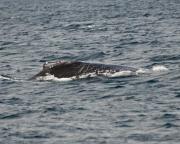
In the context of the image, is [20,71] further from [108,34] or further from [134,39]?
[108,34]

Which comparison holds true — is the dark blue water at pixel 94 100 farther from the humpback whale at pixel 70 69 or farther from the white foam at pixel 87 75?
the humpback whale at pixel 70 69

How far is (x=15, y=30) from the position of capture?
70062 millimetres

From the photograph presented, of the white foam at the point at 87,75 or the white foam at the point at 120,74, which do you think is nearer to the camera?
the white foam at the point at 87,75

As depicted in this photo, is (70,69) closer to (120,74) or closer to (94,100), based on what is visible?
(120,74)

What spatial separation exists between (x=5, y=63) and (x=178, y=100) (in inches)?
666

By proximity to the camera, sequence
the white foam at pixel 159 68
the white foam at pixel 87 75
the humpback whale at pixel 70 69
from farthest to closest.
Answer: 1. the white foam at pixel 159 68
2. the humpback whale at pixel 70 69
3. the white foam at pixel 87 75

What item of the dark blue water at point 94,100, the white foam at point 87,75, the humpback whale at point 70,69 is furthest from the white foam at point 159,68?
the humpback whale at point 70,69

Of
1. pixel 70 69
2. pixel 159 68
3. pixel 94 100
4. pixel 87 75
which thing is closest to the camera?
pixel 94 100

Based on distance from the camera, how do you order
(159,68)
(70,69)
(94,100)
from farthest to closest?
(159,68) → (70,69) → (94,100)

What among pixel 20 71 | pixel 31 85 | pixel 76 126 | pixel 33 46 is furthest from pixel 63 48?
pixel 76 126

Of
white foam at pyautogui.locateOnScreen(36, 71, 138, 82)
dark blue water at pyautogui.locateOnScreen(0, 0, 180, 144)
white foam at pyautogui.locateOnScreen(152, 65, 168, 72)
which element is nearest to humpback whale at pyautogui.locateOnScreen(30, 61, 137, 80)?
white foam at pyautogui.locateOnScreen(36, 71, 138, 82)

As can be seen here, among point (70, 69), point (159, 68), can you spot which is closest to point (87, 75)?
point (70, 69)

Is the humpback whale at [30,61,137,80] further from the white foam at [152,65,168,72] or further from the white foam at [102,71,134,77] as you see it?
the white foam at [152,65,168,72]

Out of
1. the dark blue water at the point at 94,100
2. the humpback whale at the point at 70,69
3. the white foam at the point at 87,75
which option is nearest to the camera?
the dark blue water at the point at 94,100
